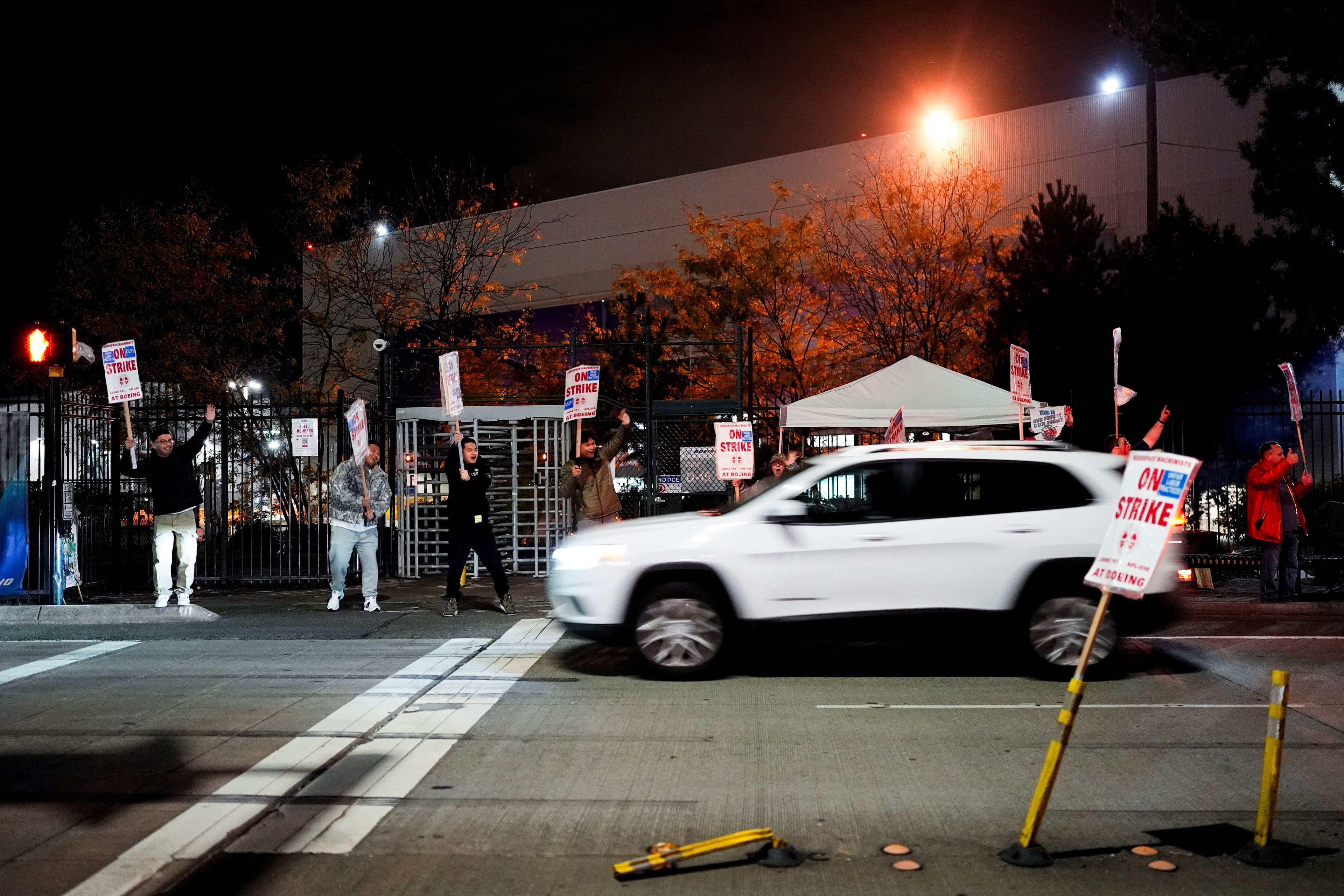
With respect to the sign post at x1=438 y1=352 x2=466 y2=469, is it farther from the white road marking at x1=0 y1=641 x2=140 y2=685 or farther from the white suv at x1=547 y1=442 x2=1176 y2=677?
the white suv at x1=547 y1=442 x2=1176 y2=677

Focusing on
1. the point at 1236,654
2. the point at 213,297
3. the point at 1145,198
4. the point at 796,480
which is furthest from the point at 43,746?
the point at 1145,198

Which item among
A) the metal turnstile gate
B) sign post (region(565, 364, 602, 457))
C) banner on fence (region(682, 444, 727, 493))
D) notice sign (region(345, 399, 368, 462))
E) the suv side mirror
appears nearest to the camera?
the suv side mirror

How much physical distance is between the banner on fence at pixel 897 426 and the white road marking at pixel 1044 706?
788 cm

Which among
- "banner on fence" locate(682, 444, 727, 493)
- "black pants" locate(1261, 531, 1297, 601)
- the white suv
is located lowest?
"black pants" locate(1261, 531, 1297, 601)

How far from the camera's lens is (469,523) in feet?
43.0

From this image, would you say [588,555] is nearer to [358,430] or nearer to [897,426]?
[358,430]

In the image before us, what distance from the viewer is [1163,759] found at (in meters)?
6.68

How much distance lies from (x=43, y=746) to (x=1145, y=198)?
104 ft

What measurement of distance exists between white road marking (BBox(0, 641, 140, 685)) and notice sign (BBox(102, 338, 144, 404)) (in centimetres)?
348

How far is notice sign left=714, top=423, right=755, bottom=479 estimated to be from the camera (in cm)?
1587

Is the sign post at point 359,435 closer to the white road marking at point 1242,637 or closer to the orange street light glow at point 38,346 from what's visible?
the orange street light glow at point 38,346

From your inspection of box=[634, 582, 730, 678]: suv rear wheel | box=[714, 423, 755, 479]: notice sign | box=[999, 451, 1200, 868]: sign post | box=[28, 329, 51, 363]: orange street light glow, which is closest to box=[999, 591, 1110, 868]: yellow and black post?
box=[999, 451, 1200, 868]: sign post

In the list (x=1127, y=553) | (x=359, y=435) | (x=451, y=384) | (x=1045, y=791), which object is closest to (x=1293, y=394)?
(x=451, y=384)

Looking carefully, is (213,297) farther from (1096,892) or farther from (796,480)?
(1096,892)
